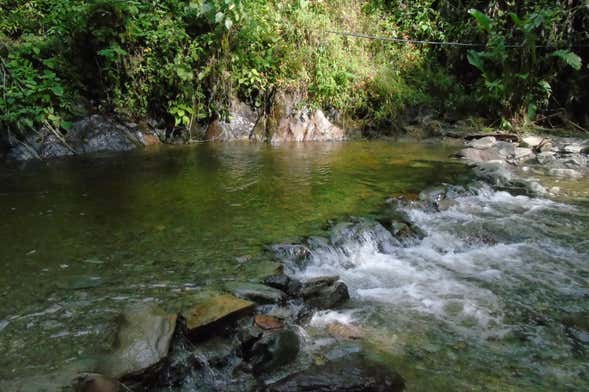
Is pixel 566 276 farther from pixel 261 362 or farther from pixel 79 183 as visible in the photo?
pixel 79 183

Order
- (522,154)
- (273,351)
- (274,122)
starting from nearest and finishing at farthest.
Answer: (273,351) < (522,154) < (274,122)

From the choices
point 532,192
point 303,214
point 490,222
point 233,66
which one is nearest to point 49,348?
point 303,214

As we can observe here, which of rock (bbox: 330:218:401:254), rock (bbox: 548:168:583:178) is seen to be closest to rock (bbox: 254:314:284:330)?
rock (bbox: 330:218:401:254)

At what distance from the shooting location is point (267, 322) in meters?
2.88

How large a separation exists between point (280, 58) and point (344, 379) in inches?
351

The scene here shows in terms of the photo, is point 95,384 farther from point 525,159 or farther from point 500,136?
point 500,136

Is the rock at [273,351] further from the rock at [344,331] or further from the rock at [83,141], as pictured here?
the rock at [83,141]

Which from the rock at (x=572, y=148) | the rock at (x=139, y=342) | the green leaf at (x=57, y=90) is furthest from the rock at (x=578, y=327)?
the green leaf at (x=57, y=90)

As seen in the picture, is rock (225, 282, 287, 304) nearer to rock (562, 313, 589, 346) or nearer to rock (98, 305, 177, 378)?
rock (98, 305, 177, 378)

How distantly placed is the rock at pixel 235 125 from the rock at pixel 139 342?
7.31m

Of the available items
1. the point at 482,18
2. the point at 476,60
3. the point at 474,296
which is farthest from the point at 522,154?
the point at 474,296

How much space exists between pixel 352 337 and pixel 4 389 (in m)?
1.78

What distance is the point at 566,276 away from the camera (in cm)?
385

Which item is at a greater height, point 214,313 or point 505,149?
point 505,149
